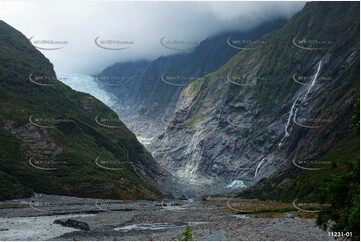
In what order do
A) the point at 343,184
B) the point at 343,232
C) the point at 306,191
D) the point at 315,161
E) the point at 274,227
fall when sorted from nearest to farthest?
the point at 343,232, the point at 343,184, the point at 274,227, the point at 306,191, the point at 315,161

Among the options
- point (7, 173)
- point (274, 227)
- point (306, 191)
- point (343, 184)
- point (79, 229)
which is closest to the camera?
point (343, 184)

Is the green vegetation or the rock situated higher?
the green vegetation

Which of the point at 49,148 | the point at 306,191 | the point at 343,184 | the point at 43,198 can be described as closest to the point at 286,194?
the point at 306,191

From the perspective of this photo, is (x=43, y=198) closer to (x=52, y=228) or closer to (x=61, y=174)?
(x=61, y=174)

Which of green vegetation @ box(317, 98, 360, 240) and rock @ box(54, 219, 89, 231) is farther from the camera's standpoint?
rock @ box(54, 219, 89, 231)

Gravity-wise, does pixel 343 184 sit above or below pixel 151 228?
above

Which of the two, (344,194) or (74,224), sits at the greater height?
(344,194)

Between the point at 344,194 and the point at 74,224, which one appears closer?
the point at 344,194

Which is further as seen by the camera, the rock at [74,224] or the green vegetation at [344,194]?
the rock at [74,224]

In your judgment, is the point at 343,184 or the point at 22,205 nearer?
the point at 343,184

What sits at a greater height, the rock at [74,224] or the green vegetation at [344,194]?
the green vegetation at [344,194]

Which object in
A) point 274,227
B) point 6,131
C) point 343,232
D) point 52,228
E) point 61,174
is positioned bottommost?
point 61,174
